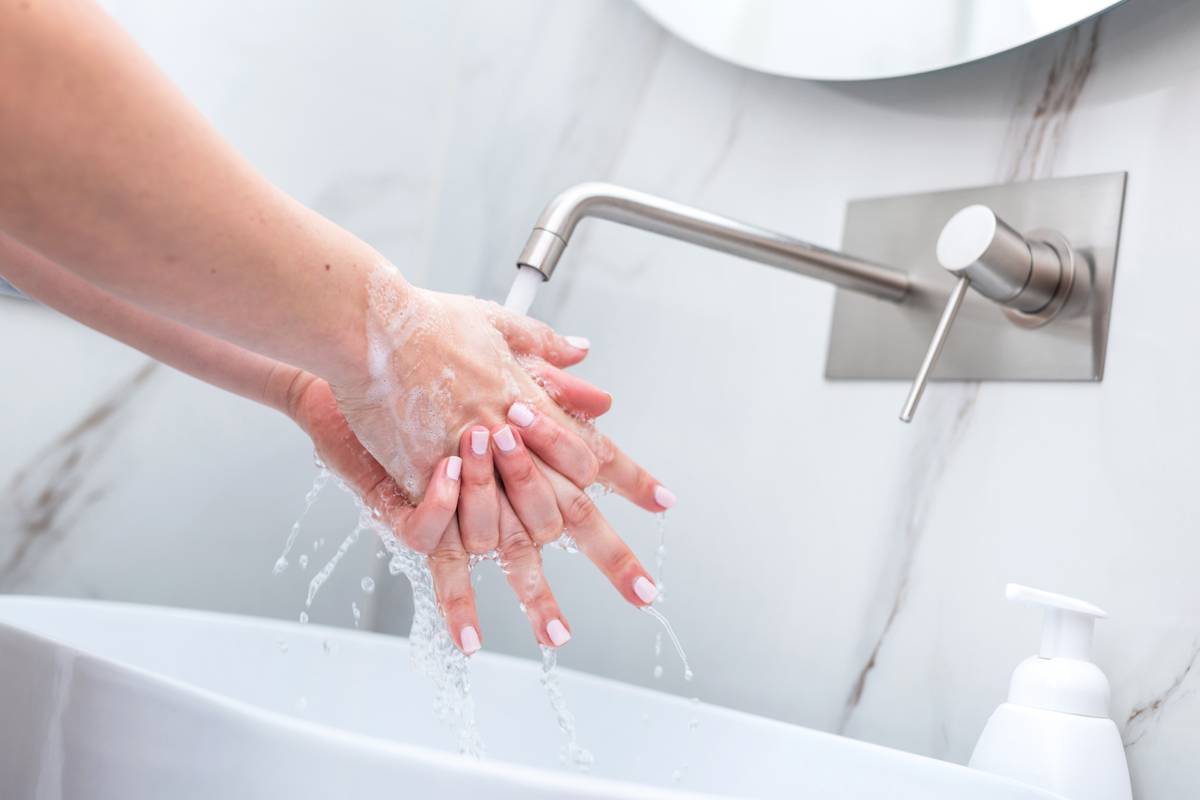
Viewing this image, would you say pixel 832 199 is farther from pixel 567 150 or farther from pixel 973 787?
pixel 973 787

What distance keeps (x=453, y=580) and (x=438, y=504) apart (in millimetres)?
66

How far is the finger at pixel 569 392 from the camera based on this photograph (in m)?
0.82

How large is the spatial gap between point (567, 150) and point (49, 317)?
0.55m

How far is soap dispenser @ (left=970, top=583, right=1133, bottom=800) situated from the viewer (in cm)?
68

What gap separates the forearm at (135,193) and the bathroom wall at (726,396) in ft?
1.78

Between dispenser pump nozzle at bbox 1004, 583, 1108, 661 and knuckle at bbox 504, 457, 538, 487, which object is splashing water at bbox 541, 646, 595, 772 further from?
dispenser pump nozzle at bbox 1004, 583, 1108, 661

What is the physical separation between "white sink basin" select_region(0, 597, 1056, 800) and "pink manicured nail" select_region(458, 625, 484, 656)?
13cm

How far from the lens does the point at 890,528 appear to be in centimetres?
93

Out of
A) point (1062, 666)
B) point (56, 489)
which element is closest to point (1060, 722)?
point (1062, 666)

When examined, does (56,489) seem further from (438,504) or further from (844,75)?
(844,75)

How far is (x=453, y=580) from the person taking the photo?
2.51 feet

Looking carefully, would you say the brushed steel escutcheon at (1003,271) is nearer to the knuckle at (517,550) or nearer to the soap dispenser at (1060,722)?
the soap dispenser at (1060,722)

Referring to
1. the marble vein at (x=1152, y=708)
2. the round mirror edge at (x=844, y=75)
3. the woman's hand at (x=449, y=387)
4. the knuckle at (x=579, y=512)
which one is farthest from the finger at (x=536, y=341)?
the marble vein at (x=1152, y=708)

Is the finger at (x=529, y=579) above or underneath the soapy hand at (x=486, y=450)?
underneath
